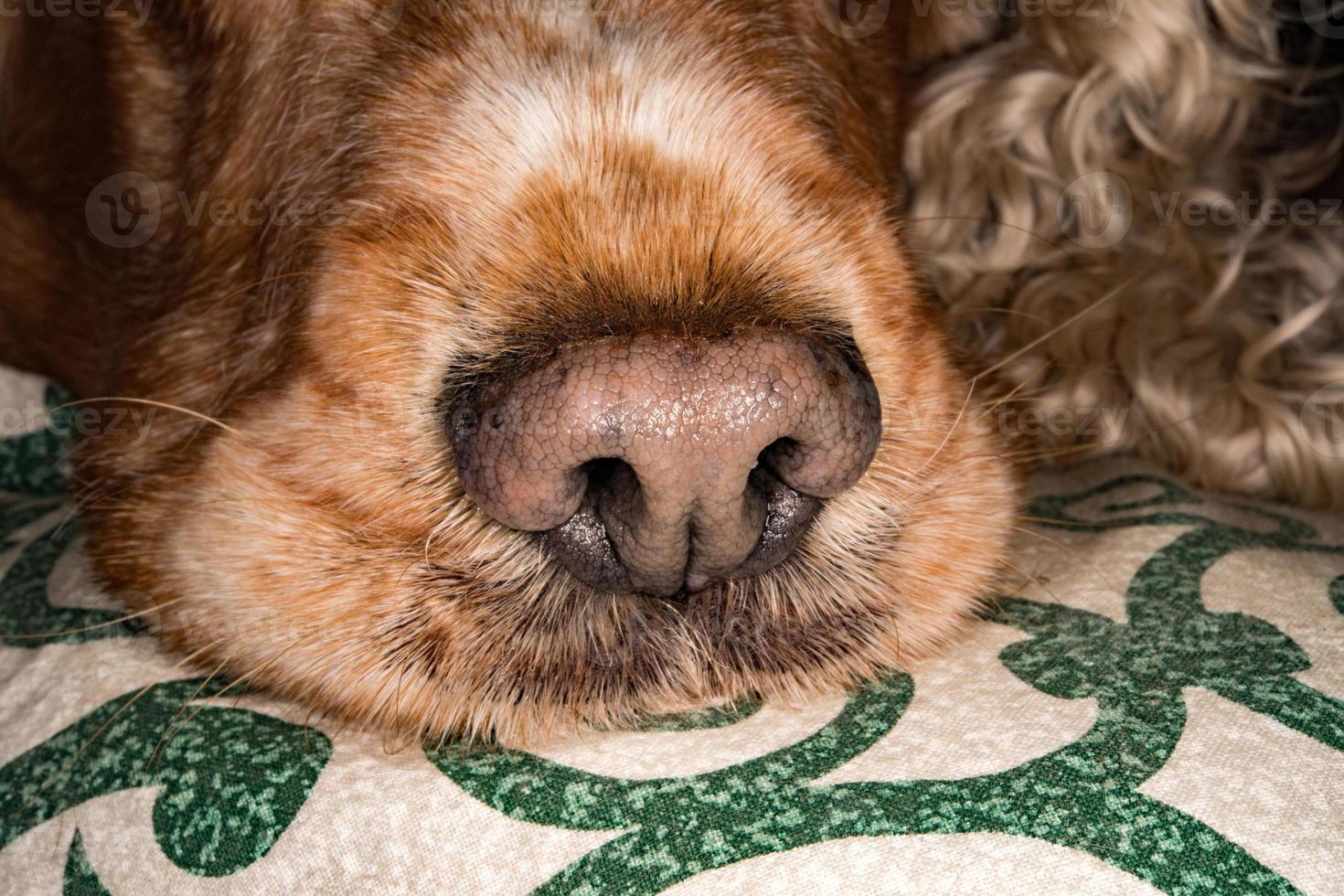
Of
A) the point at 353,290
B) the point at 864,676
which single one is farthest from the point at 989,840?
the point at 353,290

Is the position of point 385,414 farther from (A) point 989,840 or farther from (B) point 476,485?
(A) point 989,840

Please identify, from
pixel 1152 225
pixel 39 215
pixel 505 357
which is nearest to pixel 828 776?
pixel 505 357

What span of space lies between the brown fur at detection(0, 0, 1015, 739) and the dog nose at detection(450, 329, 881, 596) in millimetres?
42

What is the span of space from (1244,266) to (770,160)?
95 centimetres

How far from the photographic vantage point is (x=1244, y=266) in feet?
5.54

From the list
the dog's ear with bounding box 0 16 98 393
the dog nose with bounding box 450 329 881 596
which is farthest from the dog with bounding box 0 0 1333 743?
the dog's ear with bounding box 0 16 98 393

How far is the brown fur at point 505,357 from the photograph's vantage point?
Result: 38.4 inches

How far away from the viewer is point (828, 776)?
0.86 m

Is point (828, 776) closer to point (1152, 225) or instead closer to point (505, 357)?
point (505, 357)

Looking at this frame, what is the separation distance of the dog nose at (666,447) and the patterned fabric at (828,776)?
0.16m

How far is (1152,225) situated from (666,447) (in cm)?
118

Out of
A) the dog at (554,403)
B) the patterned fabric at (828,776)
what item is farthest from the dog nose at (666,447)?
the patterned fabric at (828,776)

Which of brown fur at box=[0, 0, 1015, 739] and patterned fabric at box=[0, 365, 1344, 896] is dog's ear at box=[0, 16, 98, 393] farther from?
patterned fabric at box=[0, 365, 1344, 896]

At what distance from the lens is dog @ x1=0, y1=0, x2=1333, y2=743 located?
0.90 m
